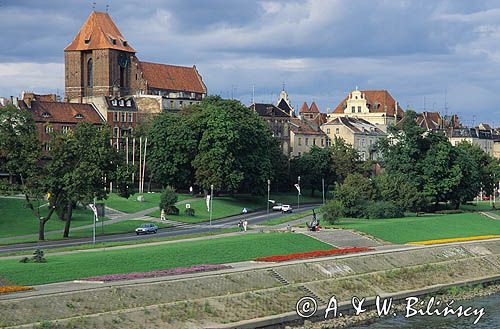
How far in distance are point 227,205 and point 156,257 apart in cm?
6021

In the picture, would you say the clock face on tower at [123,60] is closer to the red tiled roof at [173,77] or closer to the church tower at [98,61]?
the church tower at [98,61]

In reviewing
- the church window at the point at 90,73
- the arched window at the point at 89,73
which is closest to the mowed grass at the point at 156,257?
the church window at the point at 90,73

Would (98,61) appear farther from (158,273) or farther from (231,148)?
(158,273)

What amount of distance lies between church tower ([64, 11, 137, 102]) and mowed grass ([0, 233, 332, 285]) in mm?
88763

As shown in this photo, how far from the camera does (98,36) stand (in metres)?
164

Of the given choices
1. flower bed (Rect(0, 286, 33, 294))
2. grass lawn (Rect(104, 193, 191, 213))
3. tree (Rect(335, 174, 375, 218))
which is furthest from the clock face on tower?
flower bed (Rect(0, 286, 33, 294))

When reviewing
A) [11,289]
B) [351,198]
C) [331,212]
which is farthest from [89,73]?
[11,289]

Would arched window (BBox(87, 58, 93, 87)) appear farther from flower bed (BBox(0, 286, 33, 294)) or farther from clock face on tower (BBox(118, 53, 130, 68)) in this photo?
flower bed (BBox(0, 286, 33, 294))

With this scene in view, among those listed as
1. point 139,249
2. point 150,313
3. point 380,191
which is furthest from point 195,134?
point 150,313

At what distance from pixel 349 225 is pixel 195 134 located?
1587 inches

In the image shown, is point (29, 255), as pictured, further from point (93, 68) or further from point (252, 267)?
point (93, 68)

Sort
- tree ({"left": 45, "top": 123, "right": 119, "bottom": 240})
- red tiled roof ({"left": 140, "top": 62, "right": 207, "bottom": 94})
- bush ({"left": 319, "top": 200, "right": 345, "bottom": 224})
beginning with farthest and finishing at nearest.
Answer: red tiled roof ({"left": 140, "top": 62, "right": 207, "bottom": 94}), bush ({"left": 319, "top": 200, "right": 345, "bottom": 224}), tree ({"left": 45, "top": 123, "right": 119, "bottom": 240})

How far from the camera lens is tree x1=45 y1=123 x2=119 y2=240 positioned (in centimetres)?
7900

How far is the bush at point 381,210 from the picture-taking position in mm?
105562
